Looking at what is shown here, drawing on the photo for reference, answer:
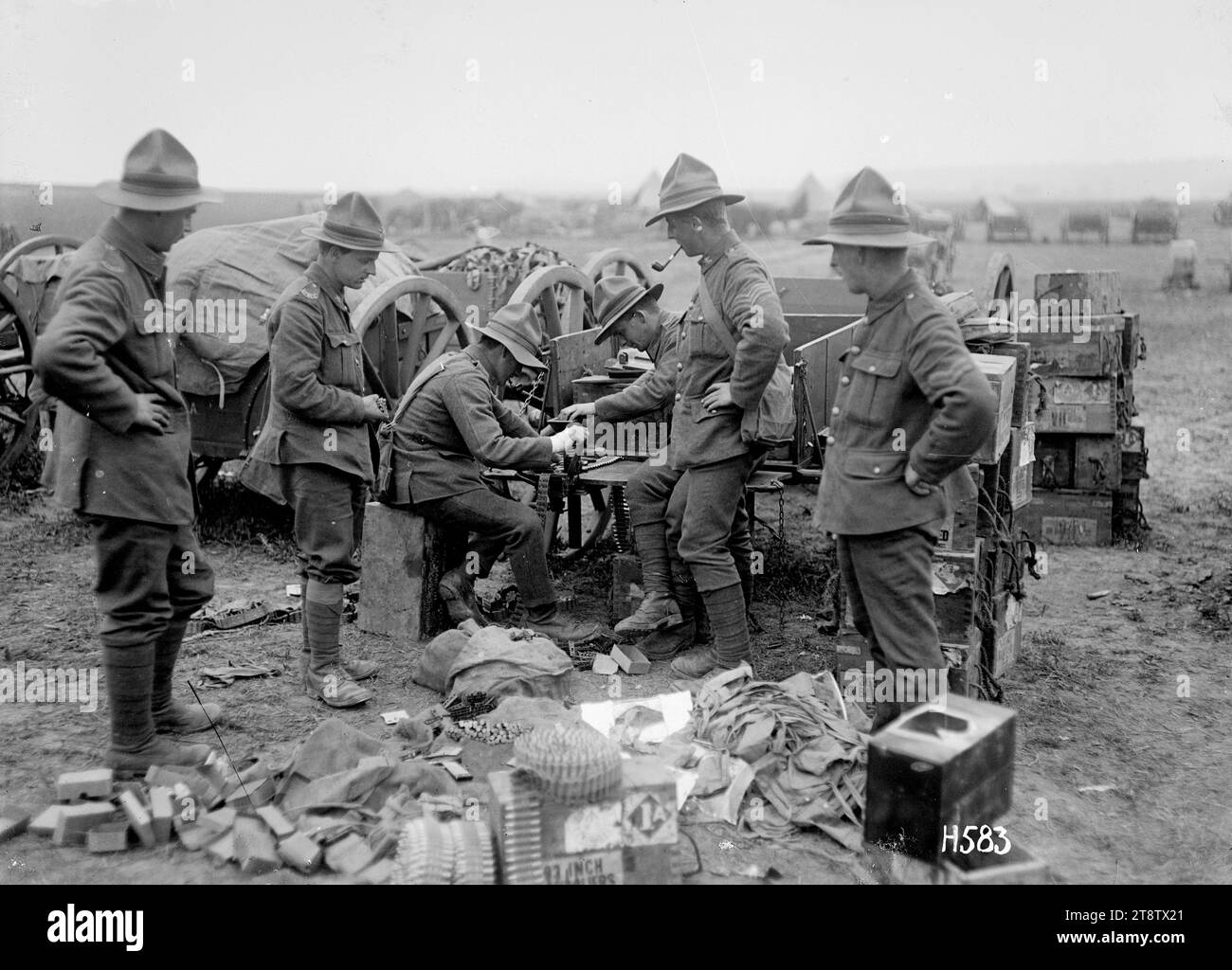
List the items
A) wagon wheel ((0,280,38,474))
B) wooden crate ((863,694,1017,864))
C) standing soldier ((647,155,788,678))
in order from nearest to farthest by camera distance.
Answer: wooden crate ((863,694,1017,864)) → standing soldier ((647,155,788,678)) → wagon wheel ((0,280,38,474))

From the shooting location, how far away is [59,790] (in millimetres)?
3826

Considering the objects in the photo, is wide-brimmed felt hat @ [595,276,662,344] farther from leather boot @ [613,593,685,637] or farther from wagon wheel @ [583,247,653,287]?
wagon wheel @ [583,247,653,287]

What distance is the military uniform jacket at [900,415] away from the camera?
12.2 feet

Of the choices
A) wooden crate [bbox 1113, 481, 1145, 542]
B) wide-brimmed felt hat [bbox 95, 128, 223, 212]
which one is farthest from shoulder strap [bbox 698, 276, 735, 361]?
wooden crate [bbox 1113, 481, 1145, 542]

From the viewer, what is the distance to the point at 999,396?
15.0 ft

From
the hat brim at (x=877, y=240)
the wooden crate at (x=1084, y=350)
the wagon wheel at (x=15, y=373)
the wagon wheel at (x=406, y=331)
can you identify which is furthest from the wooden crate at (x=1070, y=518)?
the wagon wheel at (x=15, y=373)

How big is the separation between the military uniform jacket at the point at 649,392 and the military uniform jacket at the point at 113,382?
2.35 metres

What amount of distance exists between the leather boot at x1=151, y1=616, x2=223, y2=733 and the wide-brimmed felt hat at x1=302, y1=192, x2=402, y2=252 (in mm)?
1665

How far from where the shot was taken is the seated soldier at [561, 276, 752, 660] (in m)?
5.68

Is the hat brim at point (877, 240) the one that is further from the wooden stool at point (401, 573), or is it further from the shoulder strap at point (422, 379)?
the wooden stool at point (401, 573)

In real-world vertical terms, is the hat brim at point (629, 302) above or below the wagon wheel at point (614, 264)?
below

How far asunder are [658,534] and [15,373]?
5593mm

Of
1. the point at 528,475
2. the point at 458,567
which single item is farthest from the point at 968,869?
the point at 528,475

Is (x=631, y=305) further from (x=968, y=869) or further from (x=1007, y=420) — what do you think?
(x=968, y=869)
